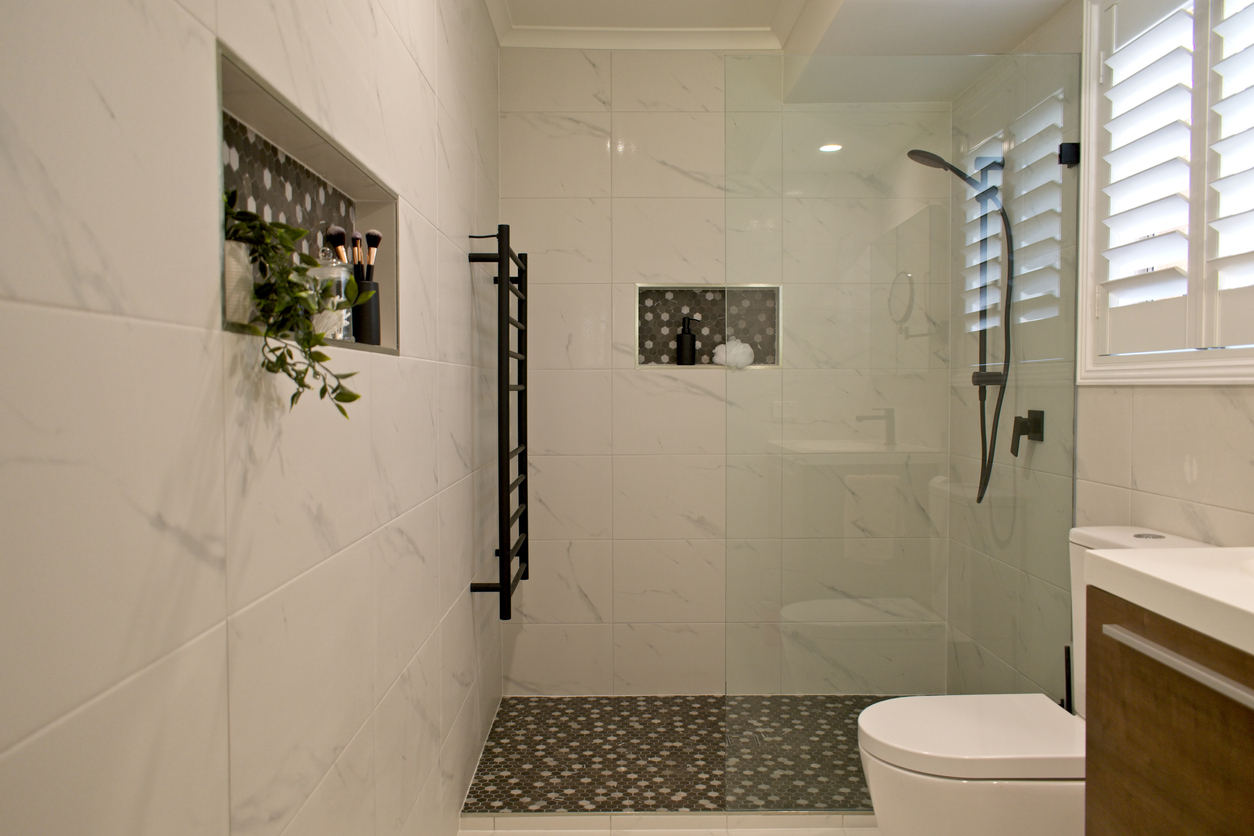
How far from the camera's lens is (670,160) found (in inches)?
107

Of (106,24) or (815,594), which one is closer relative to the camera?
(106,24)

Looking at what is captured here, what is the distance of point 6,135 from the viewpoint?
1.59 ft

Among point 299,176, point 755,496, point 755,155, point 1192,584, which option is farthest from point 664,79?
point 1192,584

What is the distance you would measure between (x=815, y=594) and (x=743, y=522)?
28 centimetres

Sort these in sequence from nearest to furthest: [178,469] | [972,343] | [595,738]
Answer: [178,469], [972,343], [595,738]

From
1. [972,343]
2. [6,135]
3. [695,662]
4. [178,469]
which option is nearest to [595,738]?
[695,662]

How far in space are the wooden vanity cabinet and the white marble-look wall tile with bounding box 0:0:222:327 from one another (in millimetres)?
1314

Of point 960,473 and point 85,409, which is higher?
point 85,409

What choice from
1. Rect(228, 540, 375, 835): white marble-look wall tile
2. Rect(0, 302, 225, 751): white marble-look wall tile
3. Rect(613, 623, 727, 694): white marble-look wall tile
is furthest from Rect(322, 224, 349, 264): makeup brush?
Rect(613, 623, 727, 694): white marble-look wall tile

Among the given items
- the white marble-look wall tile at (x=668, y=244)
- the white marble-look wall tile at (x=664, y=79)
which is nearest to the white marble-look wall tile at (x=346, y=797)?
the white marble-look wall tile at (x=668, y=244)

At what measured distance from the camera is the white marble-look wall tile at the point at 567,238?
8.90 feet

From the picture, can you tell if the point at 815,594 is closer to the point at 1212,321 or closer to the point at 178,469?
the point at 1212,321

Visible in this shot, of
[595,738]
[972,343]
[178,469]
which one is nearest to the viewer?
[178,469]

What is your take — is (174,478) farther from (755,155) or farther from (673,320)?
(673,320)
